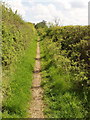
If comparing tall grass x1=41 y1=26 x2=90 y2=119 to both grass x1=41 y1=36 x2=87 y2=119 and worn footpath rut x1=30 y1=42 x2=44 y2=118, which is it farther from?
worn footpath rut x1=30 y1=42 x2=44 y2=118

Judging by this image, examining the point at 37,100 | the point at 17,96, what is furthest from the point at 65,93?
the point at 17,96

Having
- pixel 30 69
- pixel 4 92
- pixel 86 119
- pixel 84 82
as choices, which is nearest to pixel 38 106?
pixel 4 92

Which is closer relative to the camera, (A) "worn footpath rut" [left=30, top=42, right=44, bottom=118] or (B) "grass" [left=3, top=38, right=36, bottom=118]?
(B) "grass" [left=3, top=38, right=36, bottom=118]

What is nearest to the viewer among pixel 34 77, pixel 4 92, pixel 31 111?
pixel 31 111

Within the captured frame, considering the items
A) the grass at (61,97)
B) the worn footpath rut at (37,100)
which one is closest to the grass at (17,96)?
the worn footpath rut at (37,100)

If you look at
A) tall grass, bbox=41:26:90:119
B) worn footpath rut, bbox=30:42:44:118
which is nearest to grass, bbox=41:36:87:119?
tall grass, bbox=41:26:90:119

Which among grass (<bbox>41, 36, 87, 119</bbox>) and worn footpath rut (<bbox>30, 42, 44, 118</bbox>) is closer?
grass (<bbox>41, 36, 87, 119</bbox>)

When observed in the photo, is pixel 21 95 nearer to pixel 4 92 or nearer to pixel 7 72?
pixel 4 92

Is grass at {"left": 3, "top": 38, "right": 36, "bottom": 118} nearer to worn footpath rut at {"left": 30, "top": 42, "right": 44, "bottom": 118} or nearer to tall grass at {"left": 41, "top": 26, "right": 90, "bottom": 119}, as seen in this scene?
worn footpath rut at {"left": 30, "top": 42, "right": 44, "bottom": 118}

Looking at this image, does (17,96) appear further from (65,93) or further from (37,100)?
(65,93)

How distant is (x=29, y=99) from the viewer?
7.17m

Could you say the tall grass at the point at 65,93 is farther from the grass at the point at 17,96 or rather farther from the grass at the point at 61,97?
the grass at the point at 17,96

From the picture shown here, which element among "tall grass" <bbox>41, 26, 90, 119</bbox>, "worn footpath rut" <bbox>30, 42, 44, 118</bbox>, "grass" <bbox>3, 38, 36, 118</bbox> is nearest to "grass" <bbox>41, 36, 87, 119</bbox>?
"tall grass" <bbox>41, 26, 90, 119</bbox>

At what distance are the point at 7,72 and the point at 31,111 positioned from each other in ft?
7.91
